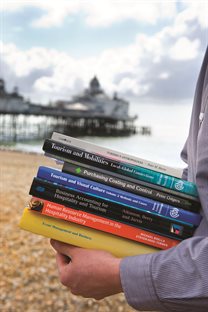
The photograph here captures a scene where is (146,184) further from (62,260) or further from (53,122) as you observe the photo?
(53,122)

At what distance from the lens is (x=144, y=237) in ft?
3.92

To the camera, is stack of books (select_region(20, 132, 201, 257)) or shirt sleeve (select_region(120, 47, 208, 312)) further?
stack of books (select_region(20, 132, 201, 257))

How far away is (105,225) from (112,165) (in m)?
0.17

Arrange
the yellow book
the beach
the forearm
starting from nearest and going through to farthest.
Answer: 1. the forearm
2. the yellow book
3. the beach

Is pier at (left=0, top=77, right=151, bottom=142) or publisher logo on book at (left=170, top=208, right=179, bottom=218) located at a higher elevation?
publisher logo on book at (left=170, top=208, right=179, bottom=218)

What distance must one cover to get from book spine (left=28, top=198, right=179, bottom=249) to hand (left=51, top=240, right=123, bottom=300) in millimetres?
69

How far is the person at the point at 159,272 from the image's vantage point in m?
1.04

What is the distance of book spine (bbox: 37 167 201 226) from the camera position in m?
1.20

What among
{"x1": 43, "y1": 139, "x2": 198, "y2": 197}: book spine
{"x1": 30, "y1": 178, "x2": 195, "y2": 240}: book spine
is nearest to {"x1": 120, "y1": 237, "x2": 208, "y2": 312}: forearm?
{"x1": 30, "y1": 178, "x2": 195, "y2": 240}: book spine

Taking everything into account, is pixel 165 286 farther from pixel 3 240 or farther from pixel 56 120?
pixel 56 120

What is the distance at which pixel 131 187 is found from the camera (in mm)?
1235

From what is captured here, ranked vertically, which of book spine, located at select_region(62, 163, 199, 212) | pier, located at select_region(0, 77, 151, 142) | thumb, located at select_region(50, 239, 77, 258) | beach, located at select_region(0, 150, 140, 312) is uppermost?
book spine, located at select_region(62, 163, 199, 212)

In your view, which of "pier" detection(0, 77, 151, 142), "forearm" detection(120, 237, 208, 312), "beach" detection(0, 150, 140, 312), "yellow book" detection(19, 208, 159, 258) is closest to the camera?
"forearm" detection(120, 237, 208, 312)

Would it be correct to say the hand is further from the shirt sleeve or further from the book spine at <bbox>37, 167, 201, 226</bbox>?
the book spine at <bbox>37, 167, 201, 226</bbox>
